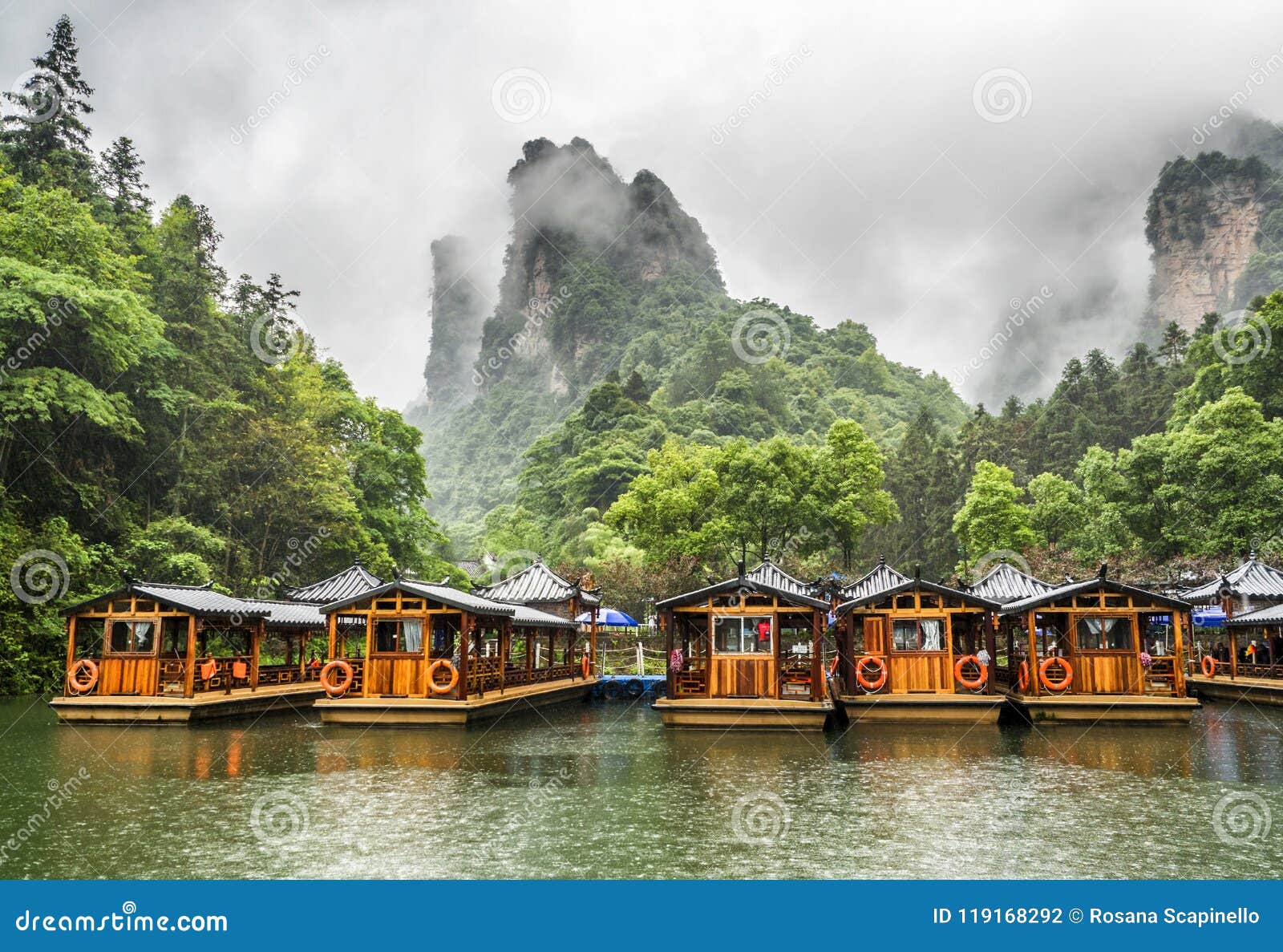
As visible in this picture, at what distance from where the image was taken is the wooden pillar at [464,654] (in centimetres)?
2009

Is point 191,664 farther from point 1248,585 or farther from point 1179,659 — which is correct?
point 1248,585

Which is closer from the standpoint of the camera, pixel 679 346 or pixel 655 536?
pixel 655 536

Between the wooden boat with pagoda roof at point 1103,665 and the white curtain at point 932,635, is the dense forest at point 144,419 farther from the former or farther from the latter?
the wooden boat with pagoda roof at point 1103,665

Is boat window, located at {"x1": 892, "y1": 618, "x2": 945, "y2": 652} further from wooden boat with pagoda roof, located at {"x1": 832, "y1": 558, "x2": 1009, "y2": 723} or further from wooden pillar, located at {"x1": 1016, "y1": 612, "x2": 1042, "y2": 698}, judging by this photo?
wooden pillar, located at {"x1": 1016, "y1": 612, "x2": 1042, "y2": 698}

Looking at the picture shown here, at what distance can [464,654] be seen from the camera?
66.6 feet

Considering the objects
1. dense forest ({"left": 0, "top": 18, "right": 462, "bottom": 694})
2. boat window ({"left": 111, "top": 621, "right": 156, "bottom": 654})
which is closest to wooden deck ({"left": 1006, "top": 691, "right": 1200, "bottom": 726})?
boat window ({"left": 111, "top": 621, "right": 156, "bottom": 654})

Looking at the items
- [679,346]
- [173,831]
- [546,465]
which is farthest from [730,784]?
[679,346]

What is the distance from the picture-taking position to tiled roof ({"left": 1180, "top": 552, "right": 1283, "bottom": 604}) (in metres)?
27.9

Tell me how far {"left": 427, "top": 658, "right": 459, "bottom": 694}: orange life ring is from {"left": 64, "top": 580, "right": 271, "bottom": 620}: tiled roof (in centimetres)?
Result: 488

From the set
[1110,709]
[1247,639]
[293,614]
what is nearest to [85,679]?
[293,614]

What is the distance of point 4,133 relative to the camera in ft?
113

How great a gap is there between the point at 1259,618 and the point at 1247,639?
7.62 m

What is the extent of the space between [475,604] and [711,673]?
5.23 metres
